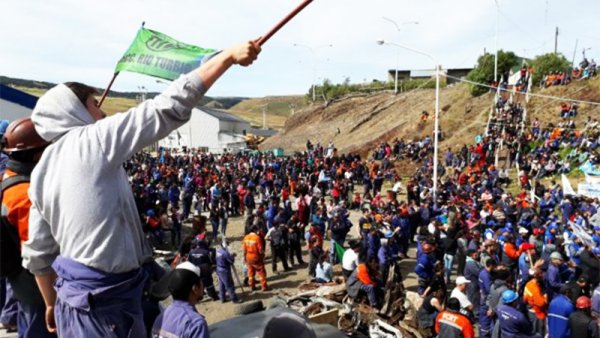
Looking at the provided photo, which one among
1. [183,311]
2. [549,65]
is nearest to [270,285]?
[183,311]

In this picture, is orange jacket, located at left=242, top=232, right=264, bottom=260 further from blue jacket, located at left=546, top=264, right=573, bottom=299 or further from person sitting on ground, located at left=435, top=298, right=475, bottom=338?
blue jacket, located at left=546, top=264, right=573, bottom=299

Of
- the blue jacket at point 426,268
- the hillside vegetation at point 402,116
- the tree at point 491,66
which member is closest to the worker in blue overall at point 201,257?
the blue jacket at point 426,268

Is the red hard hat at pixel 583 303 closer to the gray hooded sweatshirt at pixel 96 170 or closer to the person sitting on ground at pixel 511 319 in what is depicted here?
the person sitting on ground at pixel 511 319

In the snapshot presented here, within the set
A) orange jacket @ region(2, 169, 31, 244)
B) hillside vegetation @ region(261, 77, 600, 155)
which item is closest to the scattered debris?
orange jacket @ region(2, 169, 31, 244)

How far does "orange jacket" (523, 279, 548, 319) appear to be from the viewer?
8047mm

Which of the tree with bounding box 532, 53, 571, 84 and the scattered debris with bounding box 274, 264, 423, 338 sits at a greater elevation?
the tree with bounding box 532, 53, 571, 84

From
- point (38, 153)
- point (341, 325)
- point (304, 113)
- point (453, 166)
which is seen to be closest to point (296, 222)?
point (341, 325)

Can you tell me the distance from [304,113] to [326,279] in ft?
174

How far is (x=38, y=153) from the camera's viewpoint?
257 cm

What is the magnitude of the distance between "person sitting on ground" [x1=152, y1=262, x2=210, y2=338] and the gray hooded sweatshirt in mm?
890

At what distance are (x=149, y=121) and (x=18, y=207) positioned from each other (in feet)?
4.31

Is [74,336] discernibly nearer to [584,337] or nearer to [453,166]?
[584,337]

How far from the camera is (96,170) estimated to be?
1.67 meters

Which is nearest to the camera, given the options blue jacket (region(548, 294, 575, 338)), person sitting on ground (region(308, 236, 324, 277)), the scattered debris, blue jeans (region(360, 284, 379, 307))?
blue jacket (region(548, 294, 575, 338))
